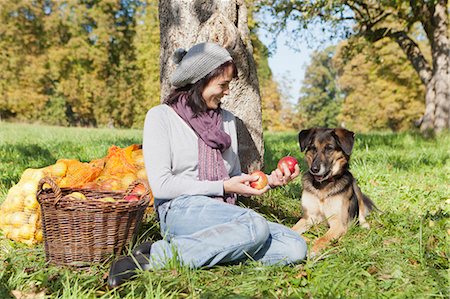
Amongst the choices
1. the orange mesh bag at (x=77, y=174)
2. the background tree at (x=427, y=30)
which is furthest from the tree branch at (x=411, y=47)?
the orange mesh bag at (x=77, y=174)

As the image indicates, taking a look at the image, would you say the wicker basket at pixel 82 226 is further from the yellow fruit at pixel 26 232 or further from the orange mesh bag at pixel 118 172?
the orange mesh bag at pixel 118 172

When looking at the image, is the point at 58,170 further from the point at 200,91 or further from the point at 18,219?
the point at 200,91

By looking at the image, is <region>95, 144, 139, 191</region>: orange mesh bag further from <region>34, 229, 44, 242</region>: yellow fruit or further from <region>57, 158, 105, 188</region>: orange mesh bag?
<region>34, 229, 44, 242</region>: yellow fruit

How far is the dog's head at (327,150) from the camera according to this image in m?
4.07

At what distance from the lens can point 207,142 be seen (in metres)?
3.47

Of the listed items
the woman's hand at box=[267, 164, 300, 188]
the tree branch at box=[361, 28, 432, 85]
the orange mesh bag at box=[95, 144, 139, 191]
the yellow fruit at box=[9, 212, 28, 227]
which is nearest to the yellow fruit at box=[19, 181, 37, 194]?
the yellow fruit at box=[9, 212, 28, 227]

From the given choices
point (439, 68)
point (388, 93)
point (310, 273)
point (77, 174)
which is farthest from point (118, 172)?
point (388, 93)

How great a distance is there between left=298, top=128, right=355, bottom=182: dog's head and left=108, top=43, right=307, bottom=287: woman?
614 mm

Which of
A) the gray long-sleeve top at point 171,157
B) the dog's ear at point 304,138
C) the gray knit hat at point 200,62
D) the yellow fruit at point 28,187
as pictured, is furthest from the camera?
the dog's ear at point 304,138

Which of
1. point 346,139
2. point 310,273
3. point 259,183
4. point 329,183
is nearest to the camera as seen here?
point 310,273

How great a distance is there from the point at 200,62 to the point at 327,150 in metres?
1.62

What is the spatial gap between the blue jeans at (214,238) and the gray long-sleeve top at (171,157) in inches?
3.8

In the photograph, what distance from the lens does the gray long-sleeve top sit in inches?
130

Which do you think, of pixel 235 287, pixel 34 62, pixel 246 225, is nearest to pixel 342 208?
pixel 246 225
